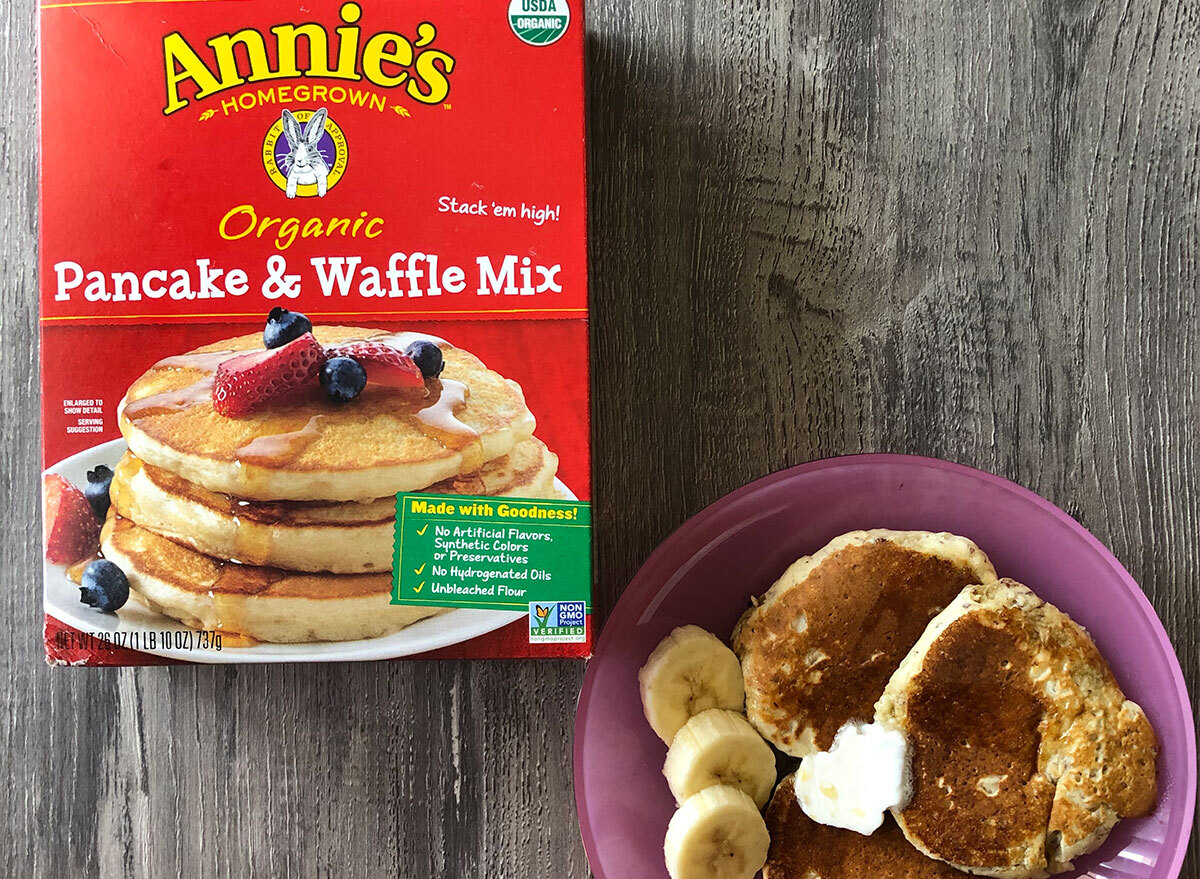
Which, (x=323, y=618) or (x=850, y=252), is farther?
(x=850, y=252)

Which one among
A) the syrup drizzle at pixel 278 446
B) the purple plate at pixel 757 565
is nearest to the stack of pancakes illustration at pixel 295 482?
the syrup drizzle at pixel 278 446

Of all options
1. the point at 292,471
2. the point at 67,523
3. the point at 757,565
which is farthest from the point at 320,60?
the point at 757,565

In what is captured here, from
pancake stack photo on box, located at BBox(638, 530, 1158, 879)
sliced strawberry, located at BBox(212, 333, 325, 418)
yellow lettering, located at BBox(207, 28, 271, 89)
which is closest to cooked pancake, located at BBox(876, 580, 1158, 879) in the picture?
pancake stack photo on box, located at BBox(638, 530, 1158, 879)

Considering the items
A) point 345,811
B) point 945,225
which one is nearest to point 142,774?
point 345,811

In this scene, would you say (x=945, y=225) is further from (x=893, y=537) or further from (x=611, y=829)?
(x=611, y=829)

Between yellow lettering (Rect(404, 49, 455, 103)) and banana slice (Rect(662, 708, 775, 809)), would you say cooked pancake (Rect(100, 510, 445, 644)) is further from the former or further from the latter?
yellow lettering (Rect(404, 49, 455, 103))
